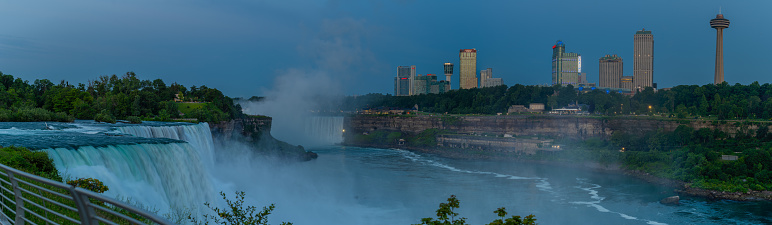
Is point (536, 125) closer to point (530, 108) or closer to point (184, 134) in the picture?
point (530, 108)

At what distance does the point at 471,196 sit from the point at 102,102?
2839 cm

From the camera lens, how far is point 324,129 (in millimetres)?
114688

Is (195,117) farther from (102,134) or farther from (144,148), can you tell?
(144,148)

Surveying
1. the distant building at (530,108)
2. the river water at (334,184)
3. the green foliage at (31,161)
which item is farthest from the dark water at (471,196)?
the distant building at (530,108)

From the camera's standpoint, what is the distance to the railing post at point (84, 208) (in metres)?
4.25

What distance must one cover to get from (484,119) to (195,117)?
205ft

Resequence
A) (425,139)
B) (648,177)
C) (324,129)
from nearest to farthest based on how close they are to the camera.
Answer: (648,177) < (425,139) < (324,129)

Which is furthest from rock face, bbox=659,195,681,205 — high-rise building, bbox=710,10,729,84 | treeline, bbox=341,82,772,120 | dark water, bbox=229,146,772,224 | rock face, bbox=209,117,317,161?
high-rise building, bbox=710,10,729,84

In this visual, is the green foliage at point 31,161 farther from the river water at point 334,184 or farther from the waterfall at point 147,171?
the river water at point 334,184

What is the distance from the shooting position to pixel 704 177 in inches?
1948

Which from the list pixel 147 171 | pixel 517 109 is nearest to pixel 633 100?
pixel 517 109

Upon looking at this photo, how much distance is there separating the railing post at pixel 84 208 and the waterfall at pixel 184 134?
2056 centimetres

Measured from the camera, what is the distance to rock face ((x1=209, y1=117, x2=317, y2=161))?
5008 cm

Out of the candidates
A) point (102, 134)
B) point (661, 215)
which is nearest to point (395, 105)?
point (661, 215)
